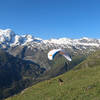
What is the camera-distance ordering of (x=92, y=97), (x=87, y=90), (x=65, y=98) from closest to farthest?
(x=92, y=97), (x=65, y=98), (x=87, y=90)

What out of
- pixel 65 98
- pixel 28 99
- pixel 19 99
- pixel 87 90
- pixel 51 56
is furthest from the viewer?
pixel 51 56

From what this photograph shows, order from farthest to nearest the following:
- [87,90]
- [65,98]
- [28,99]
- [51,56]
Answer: [51,56]
[28,99]
[87,90]
[65,98]

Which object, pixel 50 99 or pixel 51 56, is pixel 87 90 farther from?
pixel 51 56

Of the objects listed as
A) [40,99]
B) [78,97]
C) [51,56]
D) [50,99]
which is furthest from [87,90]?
[51,56]

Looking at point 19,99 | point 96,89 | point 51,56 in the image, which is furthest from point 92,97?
point 51,56

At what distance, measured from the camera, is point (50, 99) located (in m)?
22.0

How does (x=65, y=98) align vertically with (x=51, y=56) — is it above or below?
below

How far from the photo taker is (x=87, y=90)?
22.3 m

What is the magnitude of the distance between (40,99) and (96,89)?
8.47 metres

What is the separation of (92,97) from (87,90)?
3.48 metres

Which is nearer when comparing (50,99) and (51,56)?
(50,99)

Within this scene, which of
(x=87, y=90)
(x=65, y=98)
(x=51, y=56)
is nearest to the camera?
(x=65, y=98)

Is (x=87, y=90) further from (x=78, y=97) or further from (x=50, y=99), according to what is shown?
(x=50, y=99)

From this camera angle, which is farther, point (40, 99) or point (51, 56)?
point (51, 56)
